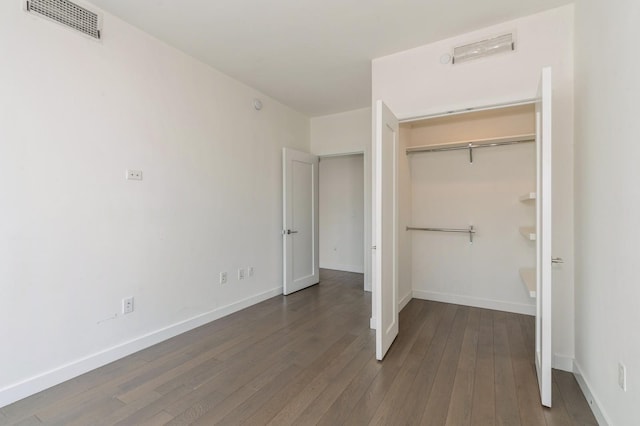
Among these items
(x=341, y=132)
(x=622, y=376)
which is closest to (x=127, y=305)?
(x=622, y=376)

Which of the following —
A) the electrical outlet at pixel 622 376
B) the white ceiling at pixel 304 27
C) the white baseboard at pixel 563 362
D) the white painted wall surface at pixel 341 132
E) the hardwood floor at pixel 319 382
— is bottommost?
the hardwood floor at pixel 319 382

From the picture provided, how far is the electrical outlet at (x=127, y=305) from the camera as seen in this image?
250cm

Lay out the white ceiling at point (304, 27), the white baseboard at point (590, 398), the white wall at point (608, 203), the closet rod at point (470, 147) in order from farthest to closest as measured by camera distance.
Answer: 1. the closet rod at point (470, 147)
2. the white ceiling at point (304, 27)
3. the white baseboard at point (590, 398)
4. the white wall at point (608, 203)

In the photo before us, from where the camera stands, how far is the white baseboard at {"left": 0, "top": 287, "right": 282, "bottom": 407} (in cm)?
194

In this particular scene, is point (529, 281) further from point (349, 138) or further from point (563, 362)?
point (349, 138)

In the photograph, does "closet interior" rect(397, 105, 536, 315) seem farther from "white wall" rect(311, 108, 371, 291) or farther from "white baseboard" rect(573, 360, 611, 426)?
"white baseboard" rect(573, 360, 611, 426)

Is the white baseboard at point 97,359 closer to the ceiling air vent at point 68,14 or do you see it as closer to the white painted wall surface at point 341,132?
the ceiling air vent at point 68,14

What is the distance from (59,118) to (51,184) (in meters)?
0.48

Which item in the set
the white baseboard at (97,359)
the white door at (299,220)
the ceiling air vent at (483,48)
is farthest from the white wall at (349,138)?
the white baseboard at (97,359)

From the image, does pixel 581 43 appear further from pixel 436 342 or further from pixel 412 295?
pixel 412 295

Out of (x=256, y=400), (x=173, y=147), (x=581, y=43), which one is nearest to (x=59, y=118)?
(x=173, y=147)

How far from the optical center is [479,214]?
12.3 ft

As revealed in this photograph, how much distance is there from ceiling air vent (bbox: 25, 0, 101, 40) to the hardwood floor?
2.59 meters

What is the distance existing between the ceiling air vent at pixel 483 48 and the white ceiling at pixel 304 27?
135 millimetres
